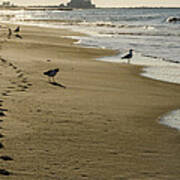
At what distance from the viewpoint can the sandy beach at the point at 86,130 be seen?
199 inches

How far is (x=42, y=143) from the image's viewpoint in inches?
231

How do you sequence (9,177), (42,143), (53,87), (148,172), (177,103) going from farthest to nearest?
(53,87), (177,103), (42,143), (148,172), (9,177)

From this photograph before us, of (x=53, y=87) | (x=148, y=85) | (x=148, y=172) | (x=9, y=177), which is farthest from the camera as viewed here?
(x=148, y=85)

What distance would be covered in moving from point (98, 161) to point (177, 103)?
4.52 m

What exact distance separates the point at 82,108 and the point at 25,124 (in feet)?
5.76

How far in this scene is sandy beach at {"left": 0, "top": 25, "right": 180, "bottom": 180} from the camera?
5047 mm

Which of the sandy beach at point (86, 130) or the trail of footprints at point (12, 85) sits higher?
the trail of footprints at point (12, 85)

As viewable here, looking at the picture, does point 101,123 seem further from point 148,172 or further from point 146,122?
point 148,172

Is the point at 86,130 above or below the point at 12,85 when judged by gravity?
below

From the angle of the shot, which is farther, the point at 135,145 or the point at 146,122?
the point at 146,122

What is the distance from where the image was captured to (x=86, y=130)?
21.9 ft

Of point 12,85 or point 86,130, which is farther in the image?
point 12,85

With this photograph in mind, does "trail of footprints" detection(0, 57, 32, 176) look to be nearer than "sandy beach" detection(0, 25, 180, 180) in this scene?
No

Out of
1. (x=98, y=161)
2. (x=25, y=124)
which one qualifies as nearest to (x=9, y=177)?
(x=98, y=161)
